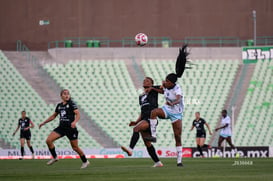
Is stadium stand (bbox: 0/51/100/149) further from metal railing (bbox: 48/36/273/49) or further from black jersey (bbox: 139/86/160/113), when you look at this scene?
black jersey (bbox: 139/86/160/113)

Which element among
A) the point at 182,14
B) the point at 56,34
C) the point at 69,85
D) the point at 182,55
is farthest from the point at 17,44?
the point at 182,55

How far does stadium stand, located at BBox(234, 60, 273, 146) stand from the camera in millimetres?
38500

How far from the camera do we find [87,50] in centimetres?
4306

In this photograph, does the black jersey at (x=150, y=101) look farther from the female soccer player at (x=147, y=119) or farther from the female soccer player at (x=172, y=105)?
the female soccer player at (x=172, y=105)

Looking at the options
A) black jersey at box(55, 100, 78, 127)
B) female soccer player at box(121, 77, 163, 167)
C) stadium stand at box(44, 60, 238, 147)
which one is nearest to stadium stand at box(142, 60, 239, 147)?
stadium stand at box(44, 60, 238, 147)

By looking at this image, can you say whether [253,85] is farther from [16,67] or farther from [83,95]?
[16,67]

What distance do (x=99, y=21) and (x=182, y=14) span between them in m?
4.98

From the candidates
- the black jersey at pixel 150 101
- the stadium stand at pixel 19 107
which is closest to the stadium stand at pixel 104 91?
the stadium stand at pixel 19 107

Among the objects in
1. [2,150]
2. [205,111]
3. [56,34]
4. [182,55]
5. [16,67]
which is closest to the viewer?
[182,55]

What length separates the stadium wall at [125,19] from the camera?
44.9 meters

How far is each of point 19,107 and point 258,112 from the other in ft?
41.6

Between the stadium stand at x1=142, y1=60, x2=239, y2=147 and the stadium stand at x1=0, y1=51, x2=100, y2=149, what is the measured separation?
15.1 feet

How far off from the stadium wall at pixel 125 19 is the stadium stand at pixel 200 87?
321cm

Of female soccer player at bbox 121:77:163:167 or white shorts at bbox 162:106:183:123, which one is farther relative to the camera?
female soccer player at bbox 121:77:163:167
